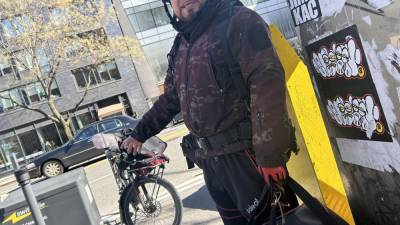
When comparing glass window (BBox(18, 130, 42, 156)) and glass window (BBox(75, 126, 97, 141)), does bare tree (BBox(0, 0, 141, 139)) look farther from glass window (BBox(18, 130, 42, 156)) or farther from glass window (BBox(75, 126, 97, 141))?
glass window (BBox(75, 126, 97, 141))

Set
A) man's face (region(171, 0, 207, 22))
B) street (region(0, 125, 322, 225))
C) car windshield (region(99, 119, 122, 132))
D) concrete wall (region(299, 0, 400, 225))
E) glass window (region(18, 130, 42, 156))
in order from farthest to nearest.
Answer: glass window (region(18, 130, 42, 156))
car windshield (region(99, 119, 122, 132))
street (region(0, 125, 322, 225))
man's face (region(171, 0, 207, 22))
concrete wall (region(299, 0, 400, 225))

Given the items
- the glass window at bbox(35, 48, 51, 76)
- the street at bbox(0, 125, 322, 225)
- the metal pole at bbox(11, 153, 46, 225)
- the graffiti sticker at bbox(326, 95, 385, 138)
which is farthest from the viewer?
the glass window at bbox(35, 48, 51, 76)

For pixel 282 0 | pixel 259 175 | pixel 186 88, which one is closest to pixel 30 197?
pixel 186 88

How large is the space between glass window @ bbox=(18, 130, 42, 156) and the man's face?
116ft

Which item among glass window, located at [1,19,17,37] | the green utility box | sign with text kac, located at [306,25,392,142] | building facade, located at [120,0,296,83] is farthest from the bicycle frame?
building facade, located at [120,0,296,83]

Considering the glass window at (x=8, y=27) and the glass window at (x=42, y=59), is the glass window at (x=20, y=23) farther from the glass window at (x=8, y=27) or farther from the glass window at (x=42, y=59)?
the glass window at (x=42, y=59)

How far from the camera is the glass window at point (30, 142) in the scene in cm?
3566

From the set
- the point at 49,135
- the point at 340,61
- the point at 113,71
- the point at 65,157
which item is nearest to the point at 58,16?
the point at 65,157

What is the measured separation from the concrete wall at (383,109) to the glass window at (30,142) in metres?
35.6

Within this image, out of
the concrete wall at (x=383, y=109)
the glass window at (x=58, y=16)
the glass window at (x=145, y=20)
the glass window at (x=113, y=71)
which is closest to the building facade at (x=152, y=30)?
the glass window at (x=145, y=20)

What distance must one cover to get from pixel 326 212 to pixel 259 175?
381 millimetres

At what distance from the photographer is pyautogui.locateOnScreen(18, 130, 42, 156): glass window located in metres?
35.7

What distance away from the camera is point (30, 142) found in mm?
35781

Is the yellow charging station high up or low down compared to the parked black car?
up
